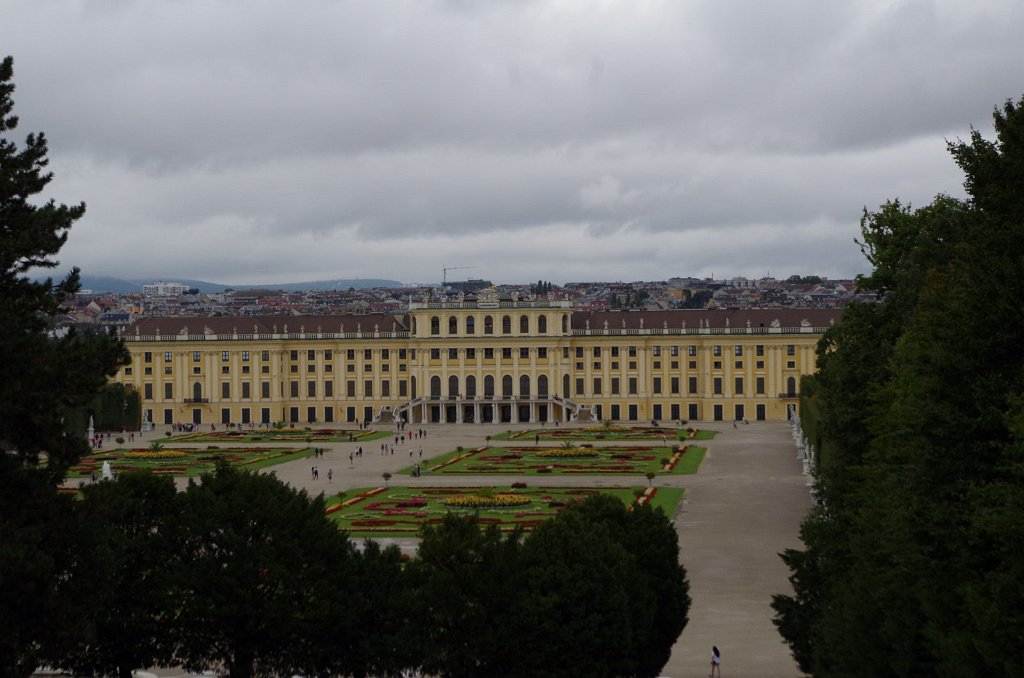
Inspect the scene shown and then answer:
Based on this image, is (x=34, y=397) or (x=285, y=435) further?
(x=285, y=435)

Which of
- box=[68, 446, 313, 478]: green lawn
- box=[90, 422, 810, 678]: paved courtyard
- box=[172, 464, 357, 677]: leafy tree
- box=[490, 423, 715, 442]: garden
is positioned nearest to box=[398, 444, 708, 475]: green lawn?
box=[90, 422, 810, 678]: paved courtyard

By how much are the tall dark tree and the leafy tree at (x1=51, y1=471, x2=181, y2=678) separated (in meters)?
2.02

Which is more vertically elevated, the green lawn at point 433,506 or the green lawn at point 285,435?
the green lawn at point 433,506

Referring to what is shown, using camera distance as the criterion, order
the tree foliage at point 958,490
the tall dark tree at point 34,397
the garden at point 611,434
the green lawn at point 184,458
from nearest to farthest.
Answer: the tree foliage at point 958,490
the tall dark tree at point 34,397
the green lawn at point 184,458
the garden at point 611,434

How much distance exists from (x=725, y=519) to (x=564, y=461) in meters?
23.9

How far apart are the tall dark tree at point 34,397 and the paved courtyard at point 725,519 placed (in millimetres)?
7955

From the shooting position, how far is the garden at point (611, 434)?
90625 mm

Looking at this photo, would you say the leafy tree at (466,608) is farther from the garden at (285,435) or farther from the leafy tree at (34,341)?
the garden at (285,435)

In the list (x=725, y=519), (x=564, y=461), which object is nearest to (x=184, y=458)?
(x=564, y=461)

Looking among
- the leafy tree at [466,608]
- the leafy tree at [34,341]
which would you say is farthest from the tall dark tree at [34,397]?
the leafy tree at [466,608]

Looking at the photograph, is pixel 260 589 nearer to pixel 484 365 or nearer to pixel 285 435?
pixel 285 435

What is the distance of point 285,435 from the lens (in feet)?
319

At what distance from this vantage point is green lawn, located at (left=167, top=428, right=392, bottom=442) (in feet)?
307

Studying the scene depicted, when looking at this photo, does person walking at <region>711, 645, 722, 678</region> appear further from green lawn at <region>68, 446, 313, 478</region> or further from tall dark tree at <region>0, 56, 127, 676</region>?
green lawn at <region>68, 446, 313, 478</region>
